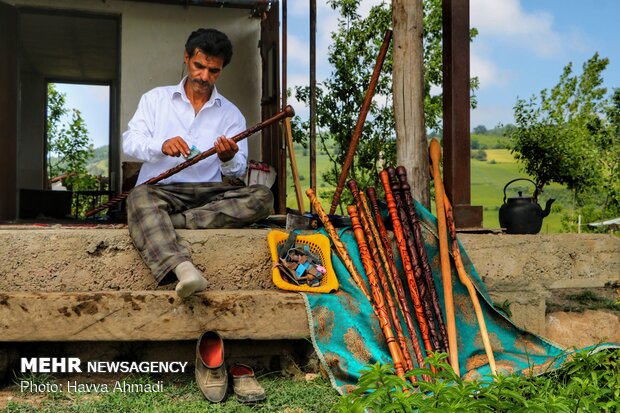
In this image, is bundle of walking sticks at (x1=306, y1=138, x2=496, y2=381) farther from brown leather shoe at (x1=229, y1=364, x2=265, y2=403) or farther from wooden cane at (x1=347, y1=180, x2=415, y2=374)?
brown leather shoe at (x1=229, y1=364, x2=265, y2=403)

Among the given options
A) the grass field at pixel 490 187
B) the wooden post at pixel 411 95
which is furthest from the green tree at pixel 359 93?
the wooden post at pixel 411 95

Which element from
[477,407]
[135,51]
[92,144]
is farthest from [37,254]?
[92,144]

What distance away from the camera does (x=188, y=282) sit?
3289 mm

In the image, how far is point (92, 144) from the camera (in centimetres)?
1340

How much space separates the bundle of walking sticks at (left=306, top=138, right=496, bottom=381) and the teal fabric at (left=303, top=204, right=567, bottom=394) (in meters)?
0.07

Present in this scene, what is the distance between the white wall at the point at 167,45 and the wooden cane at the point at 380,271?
3760 millimetres

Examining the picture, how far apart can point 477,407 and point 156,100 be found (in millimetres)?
2817

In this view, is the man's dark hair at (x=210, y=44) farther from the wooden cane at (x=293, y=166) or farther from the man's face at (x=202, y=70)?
the wooden cane at (x=293, y=166)

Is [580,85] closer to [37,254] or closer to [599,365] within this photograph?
[599,365]

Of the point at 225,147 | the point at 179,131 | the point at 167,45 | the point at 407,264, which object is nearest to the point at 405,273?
the point at 407,264

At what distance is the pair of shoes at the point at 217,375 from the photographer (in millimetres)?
3135

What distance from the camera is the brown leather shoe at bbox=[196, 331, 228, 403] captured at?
3150 millimetres

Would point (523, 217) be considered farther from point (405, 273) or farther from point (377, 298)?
point (377, 298)

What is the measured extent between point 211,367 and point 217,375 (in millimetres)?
52
